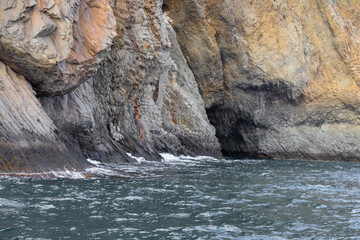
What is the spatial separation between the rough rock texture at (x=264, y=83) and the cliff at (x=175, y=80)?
6 centimetres

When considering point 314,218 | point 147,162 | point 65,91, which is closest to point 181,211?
point 314,218

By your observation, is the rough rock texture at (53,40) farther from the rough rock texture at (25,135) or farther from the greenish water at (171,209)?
the greenish water at (171,209)

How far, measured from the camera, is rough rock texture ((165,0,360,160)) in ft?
95.7

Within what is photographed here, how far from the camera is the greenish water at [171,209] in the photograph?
279 inches

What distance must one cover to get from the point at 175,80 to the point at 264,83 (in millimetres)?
6274

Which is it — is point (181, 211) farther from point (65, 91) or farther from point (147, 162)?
point (147, 162)

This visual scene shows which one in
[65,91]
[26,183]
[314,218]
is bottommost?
[314,218]

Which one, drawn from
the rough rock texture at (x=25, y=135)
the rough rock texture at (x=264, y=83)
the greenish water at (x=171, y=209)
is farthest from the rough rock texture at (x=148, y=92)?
the greenish water at (x=171, y=209)

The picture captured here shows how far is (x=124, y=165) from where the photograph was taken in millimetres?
16453

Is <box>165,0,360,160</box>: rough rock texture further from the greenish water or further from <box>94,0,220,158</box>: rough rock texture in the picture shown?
the greenish water

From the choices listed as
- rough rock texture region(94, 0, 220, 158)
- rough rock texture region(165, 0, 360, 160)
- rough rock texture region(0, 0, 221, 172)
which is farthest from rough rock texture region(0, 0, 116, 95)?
rough rock texture region(165, 0, 360, 160)

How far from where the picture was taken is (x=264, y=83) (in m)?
29.3

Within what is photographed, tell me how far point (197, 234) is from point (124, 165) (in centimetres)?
959

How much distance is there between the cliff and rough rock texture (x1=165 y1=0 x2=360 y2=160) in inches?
2.5
